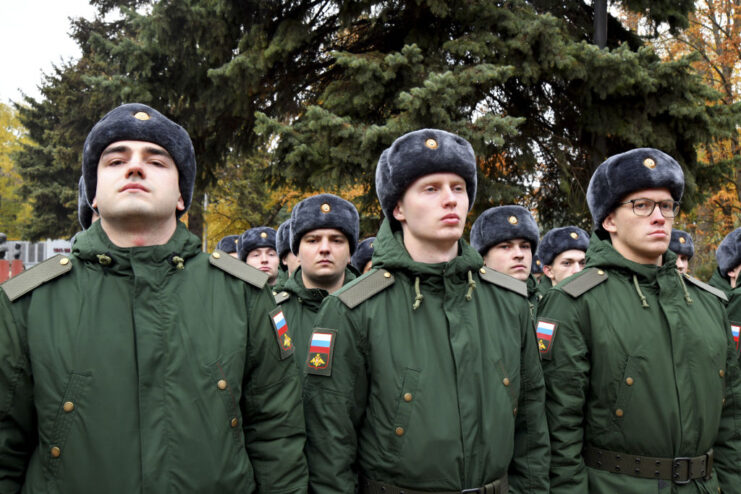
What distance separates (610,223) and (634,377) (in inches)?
36.6

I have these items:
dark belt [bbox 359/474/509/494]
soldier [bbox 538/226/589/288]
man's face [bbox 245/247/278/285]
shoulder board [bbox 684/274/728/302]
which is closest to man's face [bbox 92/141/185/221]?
dark belt [bbox 359/474/509/494]

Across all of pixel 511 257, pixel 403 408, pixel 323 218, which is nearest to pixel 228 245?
pixel 323 218

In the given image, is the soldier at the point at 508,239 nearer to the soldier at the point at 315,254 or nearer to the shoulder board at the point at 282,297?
the soldier at the point at 315,254

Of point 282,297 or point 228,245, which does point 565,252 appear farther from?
point 228,245

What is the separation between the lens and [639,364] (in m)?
3.11

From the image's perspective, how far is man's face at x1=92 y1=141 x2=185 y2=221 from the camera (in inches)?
91.2

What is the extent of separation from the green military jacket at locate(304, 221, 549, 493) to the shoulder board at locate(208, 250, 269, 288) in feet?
1.41

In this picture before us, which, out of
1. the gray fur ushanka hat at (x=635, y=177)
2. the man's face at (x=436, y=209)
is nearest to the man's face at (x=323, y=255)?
the man's face at (x=436, y=209)

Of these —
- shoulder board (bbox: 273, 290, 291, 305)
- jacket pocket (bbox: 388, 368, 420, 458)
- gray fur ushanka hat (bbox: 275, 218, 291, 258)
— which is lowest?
jacket pocket (bbox: 388, 368, 420, 458)

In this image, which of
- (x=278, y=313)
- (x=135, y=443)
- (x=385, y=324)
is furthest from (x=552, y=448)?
(x=135, y=443)

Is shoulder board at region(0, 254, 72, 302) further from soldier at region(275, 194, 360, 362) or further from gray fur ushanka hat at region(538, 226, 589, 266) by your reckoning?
gray fur ushanka hat at region(538, 226, 589, 266)

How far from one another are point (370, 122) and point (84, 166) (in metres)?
6.95

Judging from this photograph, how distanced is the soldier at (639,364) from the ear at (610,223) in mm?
14

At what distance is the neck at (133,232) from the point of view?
7.77 feet
